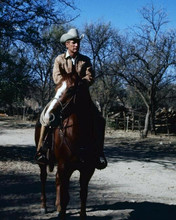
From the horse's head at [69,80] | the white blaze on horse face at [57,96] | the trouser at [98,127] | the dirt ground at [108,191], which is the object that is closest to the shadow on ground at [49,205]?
the dirt ground at [108,191]

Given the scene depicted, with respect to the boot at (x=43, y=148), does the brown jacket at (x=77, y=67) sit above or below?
above

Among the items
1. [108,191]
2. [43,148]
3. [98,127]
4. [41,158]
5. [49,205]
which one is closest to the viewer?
[98,127]

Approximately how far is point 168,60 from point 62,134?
64.3 feet

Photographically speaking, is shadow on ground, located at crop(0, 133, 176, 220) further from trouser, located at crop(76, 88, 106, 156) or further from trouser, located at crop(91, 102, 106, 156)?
trouser, located at crop(76, 88, 106, 156)

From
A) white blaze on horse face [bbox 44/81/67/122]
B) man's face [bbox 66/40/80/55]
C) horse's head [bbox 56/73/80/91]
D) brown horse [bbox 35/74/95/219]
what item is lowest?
brown horse [bbox 35/74/95/219]

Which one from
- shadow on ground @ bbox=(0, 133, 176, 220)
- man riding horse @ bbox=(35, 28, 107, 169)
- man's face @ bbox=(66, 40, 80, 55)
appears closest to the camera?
man riding horse @ bbox=(35, 28, 107, 169)

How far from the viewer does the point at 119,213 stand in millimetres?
5535

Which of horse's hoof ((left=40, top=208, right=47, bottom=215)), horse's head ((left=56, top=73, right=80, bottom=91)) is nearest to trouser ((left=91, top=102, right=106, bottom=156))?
horse's head ((left=56, top=73, right=80, bottom=91))

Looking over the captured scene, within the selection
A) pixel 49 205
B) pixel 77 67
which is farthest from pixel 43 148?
pixel 49 205

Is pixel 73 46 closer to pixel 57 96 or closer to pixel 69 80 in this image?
pixel 69 80

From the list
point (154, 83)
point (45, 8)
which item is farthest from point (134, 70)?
point (45, 8)

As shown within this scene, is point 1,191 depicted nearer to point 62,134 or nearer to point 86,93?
point 62,134

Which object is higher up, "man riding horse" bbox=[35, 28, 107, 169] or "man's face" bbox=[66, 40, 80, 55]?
"man's face" bbox=[66, 40, 80, 55]

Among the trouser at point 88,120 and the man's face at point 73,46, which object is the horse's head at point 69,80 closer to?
the trouser at point 88,120
